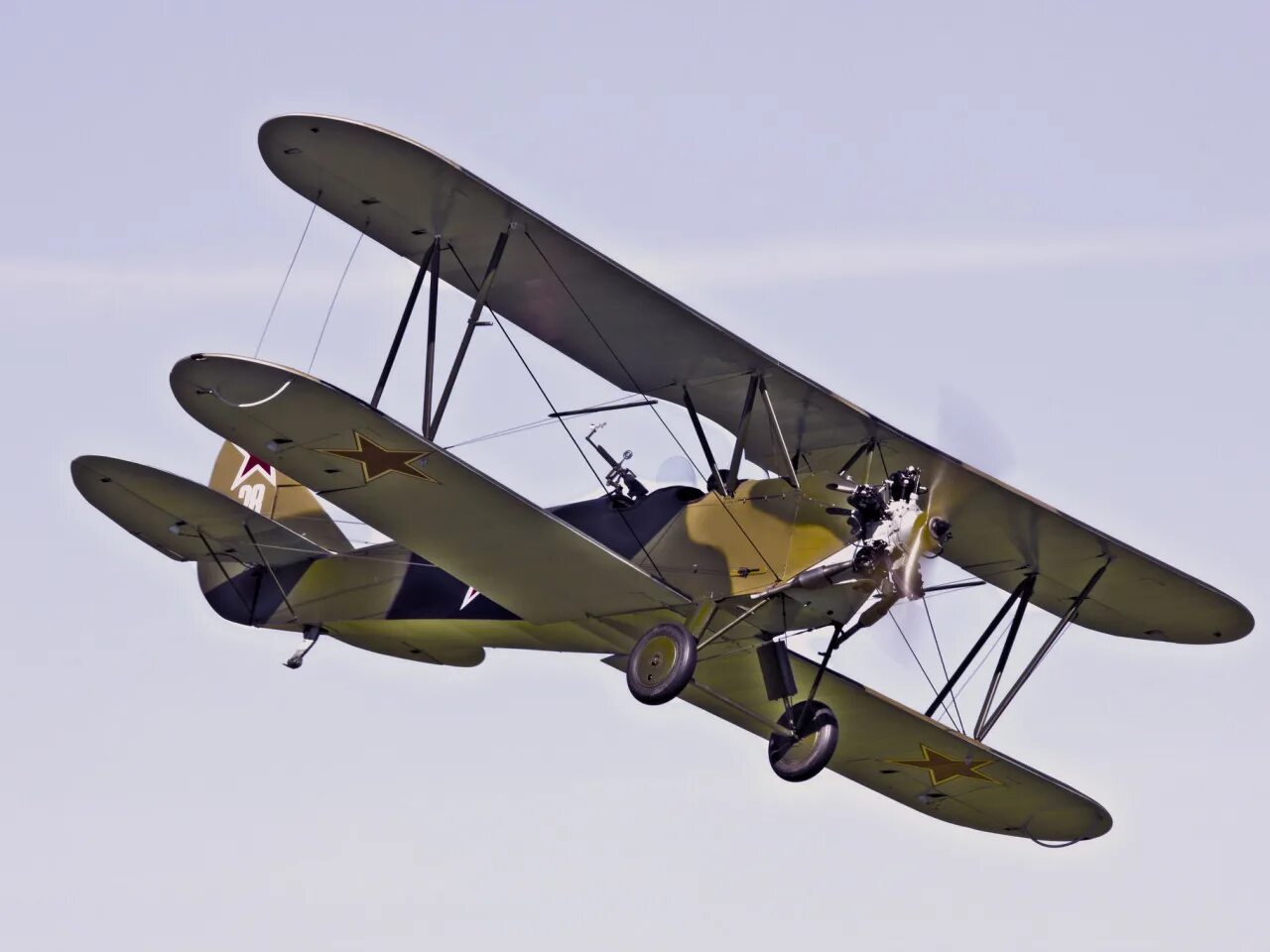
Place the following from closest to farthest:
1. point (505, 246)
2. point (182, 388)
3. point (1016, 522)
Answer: point (182, 388) < point (505, 246) < point (1016, 522)

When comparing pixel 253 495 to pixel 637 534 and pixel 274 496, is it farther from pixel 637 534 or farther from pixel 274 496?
pixel 637 534

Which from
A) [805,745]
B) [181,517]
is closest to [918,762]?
[805,745]

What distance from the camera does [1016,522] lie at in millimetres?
18141

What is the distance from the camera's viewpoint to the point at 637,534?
1706 cm

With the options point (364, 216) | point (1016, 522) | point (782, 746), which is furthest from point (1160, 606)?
point (364, 216)

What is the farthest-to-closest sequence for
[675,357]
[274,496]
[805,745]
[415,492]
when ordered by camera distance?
[274,496], [805,745], [675,357], [415,492]

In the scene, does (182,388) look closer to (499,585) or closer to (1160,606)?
(499,585)

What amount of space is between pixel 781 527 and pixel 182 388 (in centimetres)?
409

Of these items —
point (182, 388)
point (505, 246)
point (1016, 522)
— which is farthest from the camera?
point (1016, 522)

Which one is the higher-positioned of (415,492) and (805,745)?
(415,492)

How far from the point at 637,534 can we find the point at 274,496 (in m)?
4.18

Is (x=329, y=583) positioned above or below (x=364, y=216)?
below

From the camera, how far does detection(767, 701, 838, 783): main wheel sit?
1708 centimetres

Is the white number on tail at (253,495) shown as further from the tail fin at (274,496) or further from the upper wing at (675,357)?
the upper wing at (675,357)
